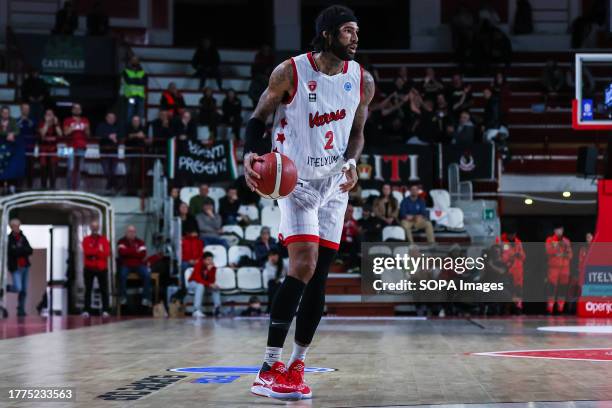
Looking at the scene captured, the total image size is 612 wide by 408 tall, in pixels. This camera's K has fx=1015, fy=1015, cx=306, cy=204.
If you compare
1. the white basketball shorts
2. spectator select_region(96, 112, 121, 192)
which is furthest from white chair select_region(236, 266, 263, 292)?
Result: the white basketball shorts

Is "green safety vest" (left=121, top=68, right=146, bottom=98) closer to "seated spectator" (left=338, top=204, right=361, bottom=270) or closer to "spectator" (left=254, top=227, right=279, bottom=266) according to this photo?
"spectator" (left=254, top=227, right=279, bottom=266)

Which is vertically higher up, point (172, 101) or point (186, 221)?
point (172, 101)

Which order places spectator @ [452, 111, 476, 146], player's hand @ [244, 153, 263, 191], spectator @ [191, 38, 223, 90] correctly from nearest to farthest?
player's hand @ [244, 153, 263, 191]
spectator @ [452, 111, 476, 146]
spectator @ [191, 38, 223, 90]

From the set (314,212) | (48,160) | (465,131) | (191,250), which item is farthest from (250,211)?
(314,212)

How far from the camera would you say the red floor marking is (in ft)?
24.4

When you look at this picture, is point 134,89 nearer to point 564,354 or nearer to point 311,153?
point 564,354

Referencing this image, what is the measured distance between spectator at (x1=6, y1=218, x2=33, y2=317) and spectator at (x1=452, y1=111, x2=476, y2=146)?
28.7 feet

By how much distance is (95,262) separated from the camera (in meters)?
17.4

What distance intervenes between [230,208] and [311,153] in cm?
1333

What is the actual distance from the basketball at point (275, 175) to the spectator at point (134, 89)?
1636 centimetres

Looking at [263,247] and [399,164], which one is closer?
[263,247]

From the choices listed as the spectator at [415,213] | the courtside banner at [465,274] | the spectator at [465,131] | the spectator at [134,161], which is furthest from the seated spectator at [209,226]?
the spectator at [465,131]

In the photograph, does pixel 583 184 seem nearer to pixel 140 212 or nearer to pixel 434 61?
pixel 434 61

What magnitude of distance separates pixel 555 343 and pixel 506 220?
638 inches
